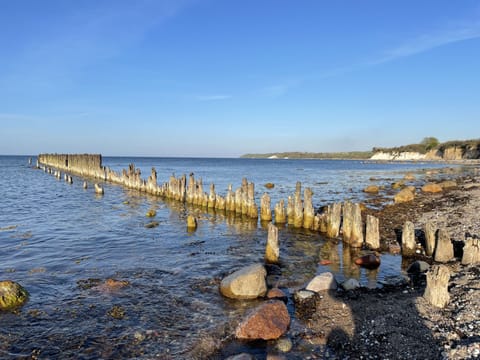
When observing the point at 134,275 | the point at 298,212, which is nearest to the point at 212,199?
the point at 298,212

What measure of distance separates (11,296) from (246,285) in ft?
19.4

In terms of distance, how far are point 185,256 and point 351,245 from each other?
6.60 metres

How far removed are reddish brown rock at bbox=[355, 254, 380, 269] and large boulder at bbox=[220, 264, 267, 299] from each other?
4.06 metres

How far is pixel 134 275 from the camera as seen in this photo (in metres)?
10.3

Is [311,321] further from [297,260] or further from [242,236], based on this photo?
[242,236]

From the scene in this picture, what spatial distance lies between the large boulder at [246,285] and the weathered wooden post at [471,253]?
621 centimetres

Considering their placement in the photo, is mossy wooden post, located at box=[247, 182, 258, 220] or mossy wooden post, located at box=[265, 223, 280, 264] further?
mossy wooden post, located at box=[247, 182, 258, 220]

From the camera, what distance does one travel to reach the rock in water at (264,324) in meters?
6.63

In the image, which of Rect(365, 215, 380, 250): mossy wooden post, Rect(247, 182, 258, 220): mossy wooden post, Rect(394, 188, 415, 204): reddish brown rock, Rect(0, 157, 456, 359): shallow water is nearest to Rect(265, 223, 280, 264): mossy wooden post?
Rect(0, 157, 456, 359): shallow water

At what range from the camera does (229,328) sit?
711cm

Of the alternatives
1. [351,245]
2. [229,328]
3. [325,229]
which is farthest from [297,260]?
[229,328]

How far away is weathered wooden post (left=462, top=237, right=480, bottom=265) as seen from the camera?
9633 millimetres

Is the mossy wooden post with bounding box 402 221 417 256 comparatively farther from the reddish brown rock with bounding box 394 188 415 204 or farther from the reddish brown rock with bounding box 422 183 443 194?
the reddish brown rock with bounding box 422 183 443 194

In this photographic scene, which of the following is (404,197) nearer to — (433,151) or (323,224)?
(323,224)
